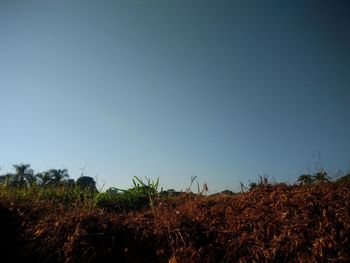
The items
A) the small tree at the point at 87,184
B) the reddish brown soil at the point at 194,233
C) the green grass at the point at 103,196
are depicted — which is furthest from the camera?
the small tree at the point at 87,184

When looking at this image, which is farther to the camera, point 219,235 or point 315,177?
point 315,177

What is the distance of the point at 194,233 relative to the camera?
4.25 metres

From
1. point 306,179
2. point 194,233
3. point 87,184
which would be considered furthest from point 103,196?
point 306,179

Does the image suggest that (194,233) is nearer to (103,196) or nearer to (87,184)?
(103,196)

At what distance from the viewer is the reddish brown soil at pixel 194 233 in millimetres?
3770

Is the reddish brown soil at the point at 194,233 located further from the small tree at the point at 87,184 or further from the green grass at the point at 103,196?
the small tree at the point at 87,184

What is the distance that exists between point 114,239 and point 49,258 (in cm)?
79

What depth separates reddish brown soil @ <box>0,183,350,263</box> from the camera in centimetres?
377

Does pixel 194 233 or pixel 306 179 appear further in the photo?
pixel 306 179

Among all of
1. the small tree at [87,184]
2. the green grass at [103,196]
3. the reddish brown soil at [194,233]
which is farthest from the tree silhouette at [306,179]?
the small tree at [87,184]

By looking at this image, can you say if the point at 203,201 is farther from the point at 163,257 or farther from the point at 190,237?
the point at 163,257

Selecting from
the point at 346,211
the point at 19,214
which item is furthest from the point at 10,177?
the point at 346,211

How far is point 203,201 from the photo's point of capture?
18.2 feet

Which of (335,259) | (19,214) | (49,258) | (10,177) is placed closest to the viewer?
(335,259)
